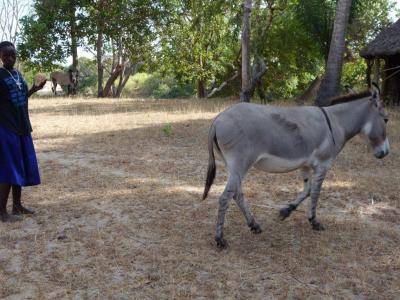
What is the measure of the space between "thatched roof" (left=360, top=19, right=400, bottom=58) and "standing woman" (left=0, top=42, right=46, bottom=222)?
14448 millimetres

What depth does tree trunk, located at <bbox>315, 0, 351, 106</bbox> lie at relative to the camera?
11.9 m

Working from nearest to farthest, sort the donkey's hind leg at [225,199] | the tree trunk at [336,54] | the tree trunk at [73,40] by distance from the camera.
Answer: the donkey's hind leg at [225,199] → the tree trunk at [336,54] → the tree trunk at [73,40]

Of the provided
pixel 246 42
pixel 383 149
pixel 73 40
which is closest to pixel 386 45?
pixel 246 42

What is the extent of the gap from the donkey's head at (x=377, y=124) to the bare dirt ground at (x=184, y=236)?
98 centimetres

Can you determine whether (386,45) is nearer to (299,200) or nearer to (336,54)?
(336,54)

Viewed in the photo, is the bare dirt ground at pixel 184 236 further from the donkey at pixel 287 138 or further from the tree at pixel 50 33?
the tree at pixel 50 33

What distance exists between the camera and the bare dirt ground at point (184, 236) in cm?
377

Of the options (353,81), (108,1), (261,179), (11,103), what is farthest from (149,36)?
(11,103)

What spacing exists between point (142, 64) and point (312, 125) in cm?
2448

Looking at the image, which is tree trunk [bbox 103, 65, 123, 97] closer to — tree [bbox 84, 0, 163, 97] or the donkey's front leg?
tree [bbox 84, 0, 163, 97]

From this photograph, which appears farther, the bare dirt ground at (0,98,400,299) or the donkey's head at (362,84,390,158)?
the donkey's head at (362,84,390,158)

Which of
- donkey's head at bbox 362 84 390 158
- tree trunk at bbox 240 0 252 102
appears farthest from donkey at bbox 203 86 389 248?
tree trunk at bbox 240 0 252 102

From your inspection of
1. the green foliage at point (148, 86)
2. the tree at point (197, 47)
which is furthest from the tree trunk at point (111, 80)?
the green foliage at point (148, 86)

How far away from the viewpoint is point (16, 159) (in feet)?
16.2
